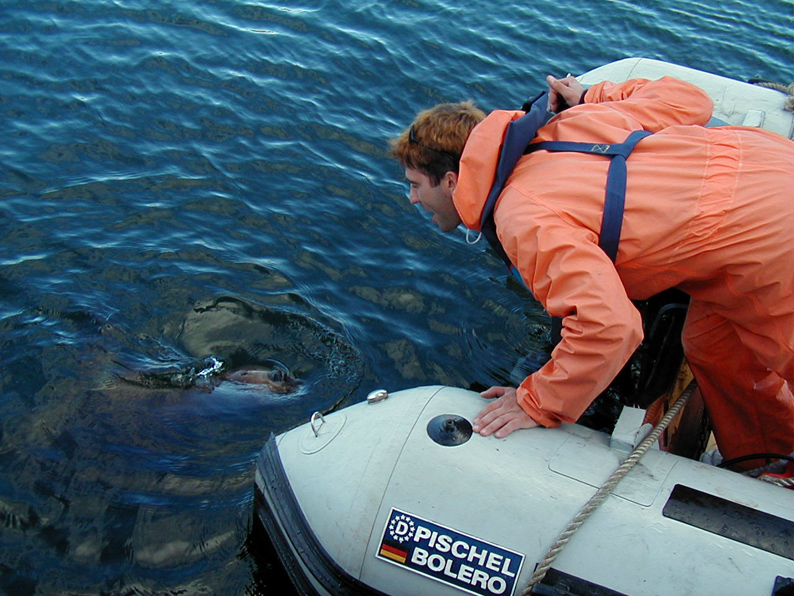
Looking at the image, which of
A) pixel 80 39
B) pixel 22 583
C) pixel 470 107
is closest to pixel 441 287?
pixel 470 107

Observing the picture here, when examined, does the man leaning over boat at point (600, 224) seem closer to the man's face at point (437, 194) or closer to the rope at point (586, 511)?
the man's face at point (437, 194)

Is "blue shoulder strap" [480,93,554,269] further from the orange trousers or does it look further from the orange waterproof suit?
the orange trousers

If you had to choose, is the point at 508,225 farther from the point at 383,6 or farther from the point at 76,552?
the point at 383,6

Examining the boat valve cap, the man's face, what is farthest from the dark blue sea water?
the man's face

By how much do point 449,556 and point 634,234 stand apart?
1.65 m

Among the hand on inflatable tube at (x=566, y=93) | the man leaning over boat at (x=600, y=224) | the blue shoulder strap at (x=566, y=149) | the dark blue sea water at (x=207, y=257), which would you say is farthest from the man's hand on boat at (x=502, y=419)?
the hand on inflatable tube at (x=566, y=93)

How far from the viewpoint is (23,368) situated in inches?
204

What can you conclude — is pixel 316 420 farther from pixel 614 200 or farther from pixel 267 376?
pixel 614 200

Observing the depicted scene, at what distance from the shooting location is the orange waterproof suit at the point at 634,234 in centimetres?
304

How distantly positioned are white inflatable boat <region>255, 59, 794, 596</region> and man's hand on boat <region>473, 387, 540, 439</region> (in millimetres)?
42

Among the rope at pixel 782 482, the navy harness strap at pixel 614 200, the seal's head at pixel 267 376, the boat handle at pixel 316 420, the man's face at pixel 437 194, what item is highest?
the navy harness strap at pixel 614 200

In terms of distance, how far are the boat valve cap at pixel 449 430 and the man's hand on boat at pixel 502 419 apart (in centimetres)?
6

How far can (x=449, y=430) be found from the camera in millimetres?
3457

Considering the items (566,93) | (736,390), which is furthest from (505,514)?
(566,93)
